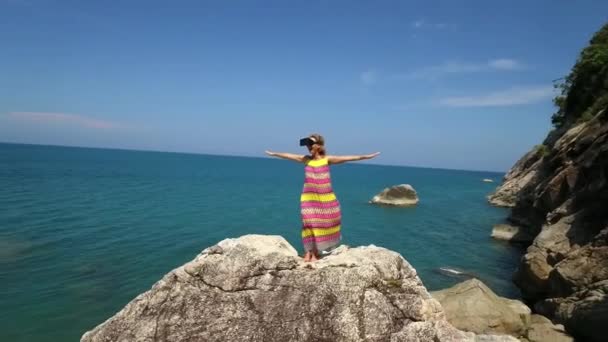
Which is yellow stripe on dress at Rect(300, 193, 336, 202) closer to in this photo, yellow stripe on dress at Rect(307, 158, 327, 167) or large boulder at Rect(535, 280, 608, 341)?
yellow stripe on dress at Rect(307, 158, 327, 167)

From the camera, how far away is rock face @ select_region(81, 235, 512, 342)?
6.83m

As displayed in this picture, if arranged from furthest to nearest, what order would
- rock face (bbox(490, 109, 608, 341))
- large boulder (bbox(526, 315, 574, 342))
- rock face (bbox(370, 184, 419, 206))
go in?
rock face (bbox(370, 184, 419, 206)), rock face (bbox(490, 109, 608, 341)), large boulder (bbox(526, 315, 574, 342))

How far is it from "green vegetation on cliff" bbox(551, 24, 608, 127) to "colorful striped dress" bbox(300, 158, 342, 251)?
1308 inches

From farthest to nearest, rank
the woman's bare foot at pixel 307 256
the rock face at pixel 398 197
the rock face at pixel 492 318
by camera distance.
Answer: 1. the rock face at pixel 398 197
2. the rock face at pixel 492 318
3. the woman's bare foot at pixel 307 256

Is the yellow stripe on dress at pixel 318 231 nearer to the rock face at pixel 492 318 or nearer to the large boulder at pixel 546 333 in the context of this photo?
the rock face at pixel 492 318

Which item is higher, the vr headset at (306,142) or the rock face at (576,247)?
the vr headset at (306,142)

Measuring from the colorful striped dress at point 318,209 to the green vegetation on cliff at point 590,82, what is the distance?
3322 centimetres

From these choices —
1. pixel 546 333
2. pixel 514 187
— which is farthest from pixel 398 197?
pixel 546 333

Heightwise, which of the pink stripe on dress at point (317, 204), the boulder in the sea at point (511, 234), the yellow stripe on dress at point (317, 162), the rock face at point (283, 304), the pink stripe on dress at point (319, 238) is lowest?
the boulder in the sea at point (511, 234)

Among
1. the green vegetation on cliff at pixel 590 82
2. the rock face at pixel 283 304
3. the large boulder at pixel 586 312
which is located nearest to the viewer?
the rock face at pixel 283 304

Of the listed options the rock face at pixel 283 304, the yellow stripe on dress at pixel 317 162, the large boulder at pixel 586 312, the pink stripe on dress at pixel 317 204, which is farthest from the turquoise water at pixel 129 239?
the yellow stripe on dress at pixel 317 162


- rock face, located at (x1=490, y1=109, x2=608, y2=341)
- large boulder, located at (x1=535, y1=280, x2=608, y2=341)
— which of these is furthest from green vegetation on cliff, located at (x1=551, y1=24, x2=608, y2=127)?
large boulder, located at (x1=535, y1=280, x2=608, y2=341)

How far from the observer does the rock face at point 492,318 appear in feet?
45.9

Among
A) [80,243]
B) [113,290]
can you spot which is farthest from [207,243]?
[113,290]
